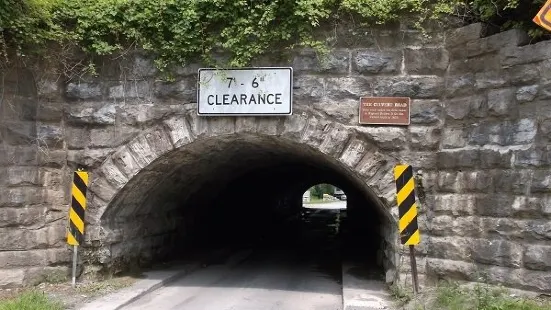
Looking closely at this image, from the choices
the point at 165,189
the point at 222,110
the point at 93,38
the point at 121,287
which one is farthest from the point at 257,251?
the point at 93,38

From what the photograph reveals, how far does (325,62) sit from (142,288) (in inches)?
163

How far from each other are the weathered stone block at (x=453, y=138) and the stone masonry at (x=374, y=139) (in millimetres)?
18

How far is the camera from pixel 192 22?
710cm

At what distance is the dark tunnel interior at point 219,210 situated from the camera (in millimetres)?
7973

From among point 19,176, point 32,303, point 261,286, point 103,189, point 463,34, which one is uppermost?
point 463,34

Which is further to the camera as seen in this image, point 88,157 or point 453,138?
point 88,157

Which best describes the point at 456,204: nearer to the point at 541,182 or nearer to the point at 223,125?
the point at 541,182

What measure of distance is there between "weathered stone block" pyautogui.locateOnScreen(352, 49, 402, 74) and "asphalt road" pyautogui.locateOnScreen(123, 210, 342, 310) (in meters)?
3.21

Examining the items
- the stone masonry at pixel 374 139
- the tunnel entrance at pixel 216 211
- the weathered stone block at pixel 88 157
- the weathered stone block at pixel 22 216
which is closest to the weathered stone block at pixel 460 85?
the stone masonry at pixel 374 139

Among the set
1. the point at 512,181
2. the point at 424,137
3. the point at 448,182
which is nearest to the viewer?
the point at 512,181

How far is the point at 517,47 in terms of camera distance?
5887mm

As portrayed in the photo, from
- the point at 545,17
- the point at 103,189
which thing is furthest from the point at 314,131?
the point at 103,189

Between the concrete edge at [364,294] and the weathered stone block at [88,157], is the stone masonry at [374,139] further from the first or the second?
the concrete edge at [364,294]

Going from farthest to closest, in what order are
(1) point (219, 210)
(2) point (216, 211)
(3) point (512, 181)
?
1. (1) point (219, 210)
2. (2) point (216, 211)
3. (3) point (512, 181)
